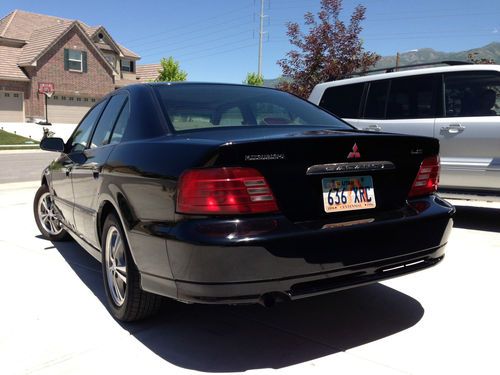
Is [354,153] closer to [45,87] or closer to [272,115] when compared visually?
[272,115]

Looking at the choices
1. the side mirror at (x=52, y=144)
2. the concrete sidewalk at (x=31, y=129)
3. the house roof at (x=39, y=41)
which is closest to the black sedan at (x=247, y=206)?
the side mirror at (x=52, y=144)

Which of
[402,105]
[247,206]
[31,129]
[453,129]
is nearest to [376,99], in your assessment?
[402,105]

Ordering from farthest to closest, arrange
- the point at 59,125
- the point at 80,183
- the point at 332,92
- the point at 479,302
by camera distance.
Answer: the point at 59,125
the point at 332,92
the point at 80,183
the point at 479,302

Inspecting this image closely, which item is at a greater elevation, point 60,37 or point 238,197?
point 60,37

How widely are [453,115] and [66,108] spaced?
35152 mm

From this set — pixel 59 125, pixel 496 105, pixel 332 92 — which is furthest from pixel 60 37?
pixel 496 105

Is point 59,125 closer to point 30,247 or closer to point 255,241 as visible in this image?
point 30,247

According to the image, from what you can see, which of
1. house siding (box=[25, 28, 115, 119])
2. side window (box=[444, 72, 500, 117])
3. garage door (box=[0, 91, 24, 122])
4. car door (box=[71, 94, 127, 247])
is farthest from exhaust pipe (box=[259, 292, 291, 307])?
house siding (box=[25, 28, 115, 119])

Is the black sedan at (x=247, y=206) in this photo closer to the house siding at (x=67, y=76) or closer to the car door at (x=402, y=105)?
the car door at (x=402, y=105)

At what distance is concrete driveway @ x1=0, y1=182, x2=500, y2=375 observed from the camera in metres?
2.83

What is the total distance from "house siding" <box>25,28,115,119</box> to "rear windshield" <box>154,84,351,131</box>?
114ft

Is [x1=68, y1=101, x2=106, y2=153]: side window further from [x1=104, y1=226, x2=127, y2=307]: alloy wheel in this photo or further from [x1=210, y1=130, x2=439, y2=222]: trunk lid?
[x1=210, y1=130, x2=439, y2=222]: trunk lid

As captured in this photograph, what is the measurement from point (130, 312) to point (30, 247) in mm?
2849

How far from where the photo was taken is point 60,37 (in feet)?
118
